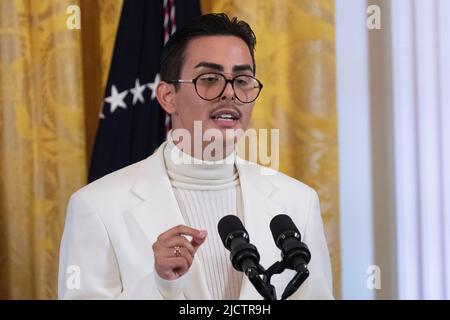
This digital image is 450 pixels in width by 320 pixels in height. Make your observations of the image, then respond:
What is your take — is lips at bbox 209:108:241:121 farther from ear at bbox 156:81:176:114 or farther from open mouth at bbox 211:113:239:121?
ear at bbox 156:81:176:114

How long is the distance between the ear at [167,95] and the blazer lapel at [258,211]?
0.95 ft

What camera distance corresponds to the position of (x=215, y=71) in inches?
80.4

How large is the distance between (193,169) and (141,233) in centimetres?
27

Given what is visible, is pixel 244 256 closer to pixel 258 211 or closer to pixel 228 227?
pixel 228 227

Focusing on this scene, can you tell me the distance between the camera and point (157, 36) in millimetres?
2875

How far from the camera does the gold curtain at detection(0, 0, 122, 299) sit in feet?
9.24

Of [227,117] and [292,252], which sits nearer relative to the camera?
[292,252]

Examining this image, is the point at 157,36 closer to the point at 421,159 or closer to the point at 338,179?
the point at 338,179

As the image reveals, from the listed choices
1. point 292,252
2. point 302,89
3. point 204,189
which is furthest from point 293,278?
point 302,89

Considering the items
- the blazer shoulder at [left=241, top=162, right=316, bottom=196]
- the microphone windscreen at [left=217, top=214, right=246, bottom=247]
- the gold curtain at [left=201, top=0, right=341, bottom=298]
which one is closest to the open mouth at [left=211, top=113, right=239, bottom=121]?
the blazer shoulder at [left=241, top=162, right=316, bottom=196]

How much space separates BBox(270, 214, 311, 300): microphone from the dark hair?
0.82m

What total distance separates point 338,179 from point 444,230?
0.48 meters
